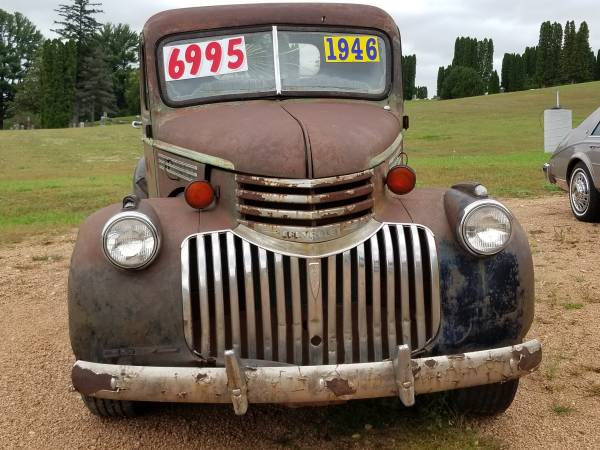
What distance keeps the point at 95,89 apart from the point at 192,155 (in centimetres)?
7204

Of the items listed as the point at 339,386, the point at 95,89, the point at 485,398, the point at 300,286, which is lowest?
the point at 485,398

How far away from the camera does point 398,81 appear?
4.67 m

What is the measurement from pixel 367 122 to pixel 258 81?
0.84 meters

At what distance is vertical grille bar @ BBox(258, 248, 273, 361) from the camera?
119 inches

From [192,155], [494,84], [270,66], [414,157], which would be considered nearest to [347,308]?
[192,155]

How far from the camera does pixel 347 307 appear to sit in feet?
10.1

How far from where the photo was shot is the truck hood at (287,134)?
319cm

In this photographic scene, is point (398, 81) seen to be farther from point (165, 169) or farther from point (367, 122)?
point (165, 169)

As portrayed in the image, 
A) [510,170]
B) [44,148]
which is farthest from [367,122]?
[44,148]

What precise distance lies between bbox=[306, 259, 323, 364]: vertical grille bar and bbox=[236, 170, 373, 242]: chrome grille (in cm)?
15

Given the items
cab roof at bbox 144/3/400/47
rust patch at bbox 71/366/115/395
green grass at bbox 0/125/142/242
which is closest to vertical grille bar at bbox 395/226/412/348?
rust patch at bbox 71/366/115/395

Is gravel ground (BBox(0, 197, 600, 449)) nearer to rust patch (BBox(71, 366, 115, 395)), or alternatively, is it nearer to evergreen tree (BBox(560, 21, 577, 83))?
rust patch (BBox(71, 366, 115, 395))

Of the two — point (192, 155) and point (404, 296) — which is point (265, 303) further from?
point (192, 155)

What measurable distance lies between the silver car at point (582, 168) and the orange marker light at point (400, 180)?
19.3 feet
